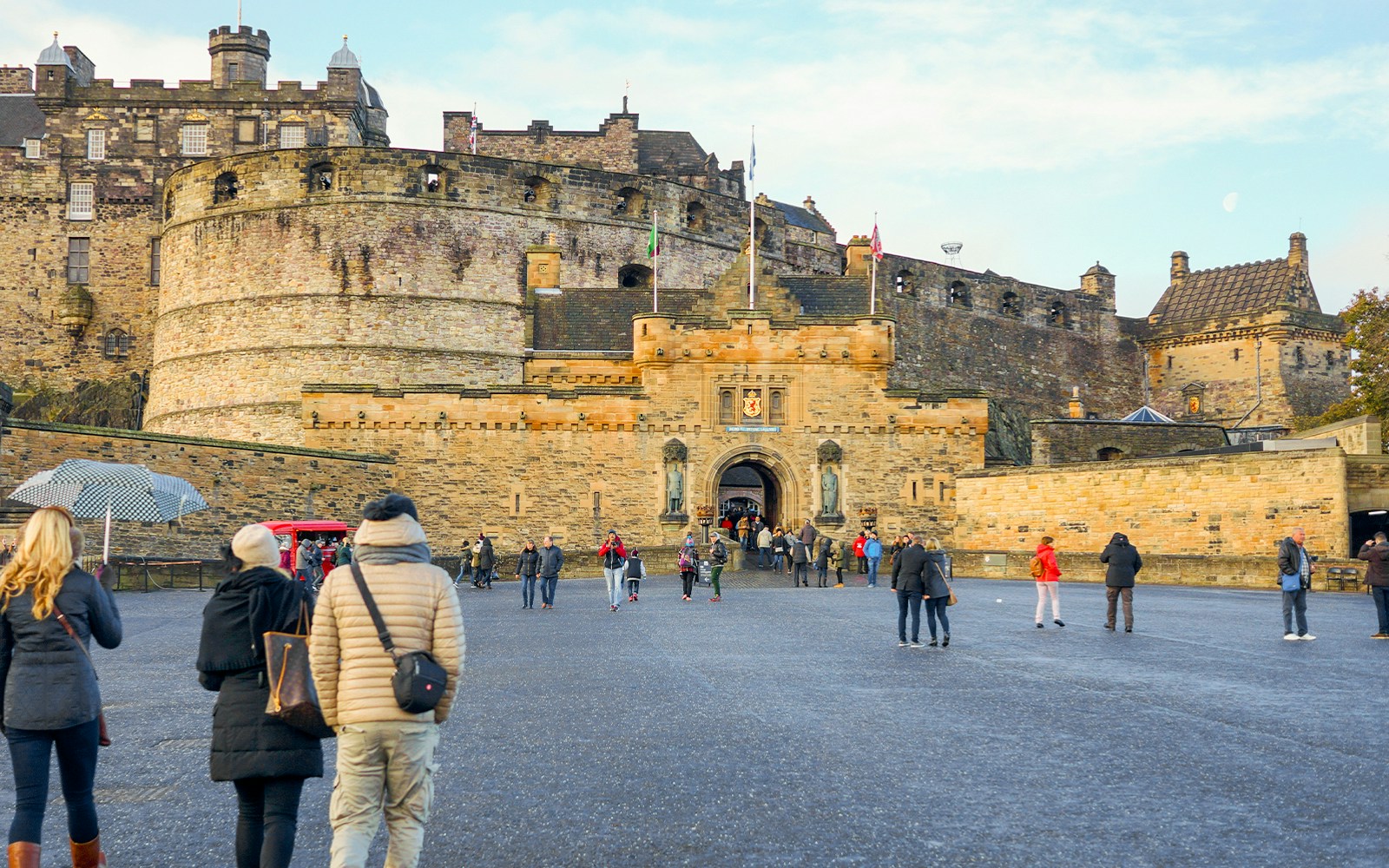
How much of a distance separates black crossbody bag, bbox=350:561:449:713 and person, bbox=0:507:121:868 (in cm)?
133

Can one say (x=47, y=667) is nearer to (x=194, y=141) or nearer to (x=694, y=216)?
(x=694, y=216)

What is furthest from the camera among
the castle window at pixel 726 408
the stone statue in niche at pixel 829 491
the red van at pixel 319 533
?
the castle window at pixel 726 408

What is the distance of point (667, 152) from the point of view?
58.4 meters

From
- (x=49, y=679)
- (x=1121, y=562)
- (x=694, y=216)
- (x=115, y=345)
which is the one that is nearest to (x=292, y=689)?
(x=49, y=679)

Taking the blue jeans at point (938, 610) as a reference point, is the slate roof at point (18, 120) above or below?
above

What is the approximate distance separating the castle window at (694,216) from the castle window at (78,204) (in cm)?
1971

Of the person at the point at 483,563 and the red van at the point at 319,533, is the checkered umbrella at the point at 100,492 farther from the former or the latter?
the person at the point at 483,563

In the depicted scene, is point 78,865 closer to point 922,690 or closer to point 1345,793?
point 1345,793

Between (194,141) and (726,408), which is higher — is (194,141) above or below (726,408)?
above

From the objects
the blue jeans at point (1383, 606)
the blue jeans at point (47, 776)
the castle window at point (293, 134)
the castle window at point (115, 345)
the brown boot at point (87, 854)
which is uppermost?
the castle window at point (293, 134)

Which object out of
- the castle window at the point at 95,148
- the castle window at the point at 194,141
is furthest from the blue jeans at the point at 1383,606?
the castle window at the point at 95,148

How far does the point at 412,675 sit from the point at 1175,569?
77.9 feet

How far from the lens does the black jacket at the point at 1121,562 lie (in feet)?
47.0

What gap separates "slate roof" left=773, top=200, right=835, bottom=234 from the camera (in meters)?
57.3
